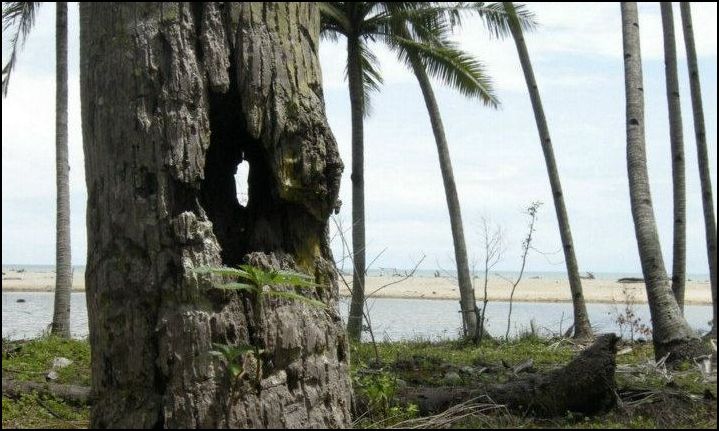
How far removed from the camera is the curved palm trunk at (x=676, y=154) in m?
12.1

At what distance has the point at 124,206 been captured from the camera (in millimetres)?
5051

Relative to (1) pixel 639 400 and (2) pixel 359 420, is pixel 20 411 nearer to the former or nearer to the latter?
(2) pixel 359 420

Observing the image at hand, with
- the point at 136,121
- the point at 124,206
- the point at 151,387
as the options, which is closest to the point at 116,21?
the point at 136,121

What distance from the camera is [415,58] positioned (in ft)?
56.0

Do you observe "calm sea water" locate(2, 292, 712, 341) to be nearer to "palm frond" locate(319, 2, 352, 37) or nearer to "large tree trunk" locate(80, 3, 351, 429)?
"large tree trunk" locate(80, 3, 351, 429)

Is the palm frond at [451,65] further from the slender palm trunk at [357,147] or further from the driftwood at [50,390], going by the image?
the driftwood at [50,390]

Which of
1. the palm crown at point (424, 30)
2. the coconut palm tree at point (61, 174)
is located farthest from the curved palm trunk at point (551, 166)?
the coconut palm tree at point (61, 174)

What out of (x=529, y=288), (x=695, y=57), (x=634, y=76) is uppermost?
(x=695, y=57)

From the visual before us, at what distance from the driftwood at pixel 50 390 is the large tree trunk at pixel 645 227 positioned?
6119 millimetres

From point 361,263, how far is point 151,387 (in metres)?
11.3

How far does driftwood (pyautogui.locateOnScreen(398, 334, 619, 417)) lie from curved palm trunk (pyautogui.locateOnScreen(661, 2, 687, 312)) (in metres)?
6.57

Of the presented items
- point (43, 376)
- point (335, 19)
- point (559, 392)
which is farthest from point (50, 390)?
point (335, 19)

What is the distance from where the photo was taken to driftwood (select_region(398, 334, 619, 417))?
6.15m

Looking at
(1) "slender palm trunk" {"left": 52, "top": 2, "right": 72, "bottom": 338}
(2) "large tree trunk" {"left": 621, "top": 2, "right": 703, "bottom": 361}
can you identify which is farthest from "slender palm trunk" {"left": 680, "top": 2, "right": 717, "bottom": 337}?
(1) "slender palm trunk" {"left": 52, "top": 2, "right": 72, "bottom": 338}
